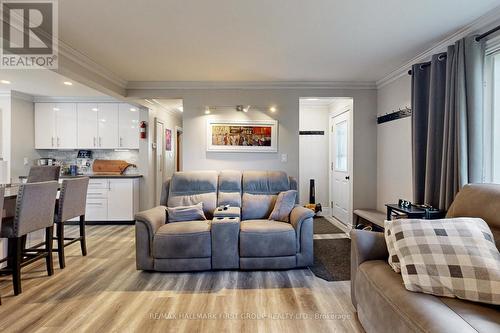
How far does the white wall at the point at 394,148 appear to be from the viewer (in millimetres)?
3328

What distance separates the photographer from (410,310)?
1272mm

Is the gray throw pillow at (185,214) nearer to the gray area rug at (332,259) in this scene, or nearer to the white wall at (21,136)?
the gray area rug at (332,259)

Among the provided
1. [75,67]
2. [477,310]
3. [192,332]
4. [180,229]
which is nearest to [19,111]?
[75,67]

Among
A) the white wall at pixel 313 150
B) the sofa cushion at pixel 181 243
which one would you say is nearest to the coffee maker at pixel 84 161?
the sofa cushion at pixel 181 243

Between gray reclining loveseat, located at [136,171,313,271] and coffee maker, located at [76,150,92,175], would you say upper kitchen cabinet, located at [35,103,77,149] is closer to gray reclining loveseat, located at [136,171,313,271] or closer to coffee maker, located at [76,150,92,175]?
coffee maker, located at [76,150,92,175]

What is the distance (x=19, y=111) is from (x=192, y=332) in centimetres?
496

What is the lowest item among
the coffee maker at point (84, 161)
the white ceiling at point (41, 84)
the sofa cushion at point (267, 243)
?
the sofa cushion at point (267, 243)

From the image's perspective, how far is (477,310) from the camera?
1.26m

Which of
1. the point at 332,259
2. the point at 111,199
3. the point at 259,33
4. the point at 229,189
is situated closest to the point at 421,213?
the point at 332,259

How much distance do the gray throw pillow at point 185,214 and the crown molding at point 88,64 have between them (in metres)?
2.03

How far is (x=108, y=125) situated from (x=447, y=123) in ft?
16.9

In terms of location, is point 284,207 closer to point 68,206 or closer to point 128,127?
point 68,206

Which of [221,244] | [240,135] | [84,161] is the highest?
[240,135]

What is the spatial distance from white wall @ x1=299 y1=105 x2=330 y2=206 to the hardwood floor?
296 centimetres
